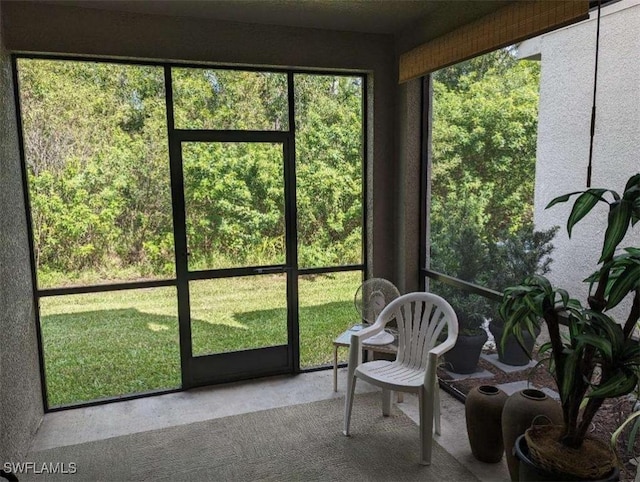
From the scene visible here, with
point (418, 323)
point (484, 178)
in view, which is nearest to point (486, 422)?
point (418, 323)

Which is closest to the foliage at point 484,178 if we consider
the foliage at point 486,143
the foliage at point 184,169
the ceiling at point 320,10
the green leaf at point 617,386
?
the foliage at point 486,143

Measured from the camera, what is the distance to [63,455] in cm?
266

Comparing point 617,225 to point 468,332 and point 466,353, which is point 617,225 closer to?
point 468,332

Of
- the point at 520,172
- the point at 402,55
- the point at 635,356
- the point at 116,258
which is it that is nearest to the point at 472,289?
the point at 520,172

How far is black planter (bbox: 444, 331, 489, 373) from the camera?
3142mm

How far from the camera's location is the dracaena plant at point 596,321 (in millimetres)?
1678

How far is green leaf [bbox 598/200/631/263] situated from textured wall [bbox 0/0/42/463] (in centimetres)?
291

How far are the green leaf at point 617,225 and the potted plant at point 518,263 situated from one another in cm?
83

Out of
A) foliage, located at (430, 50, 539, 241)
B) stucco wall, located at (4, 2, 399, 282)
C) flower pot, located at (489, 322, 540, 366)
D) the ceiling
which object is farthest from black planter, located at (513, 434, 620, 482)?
the ceiling

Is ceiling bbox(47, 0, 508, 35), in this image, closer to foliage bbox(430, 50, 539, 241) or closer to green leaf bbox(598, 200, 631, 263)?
foliage bbox(430, 50, 539, 241)

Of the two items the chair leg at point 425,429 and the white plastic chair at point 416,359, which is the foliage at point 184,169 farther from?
the chair leg at point 425,429

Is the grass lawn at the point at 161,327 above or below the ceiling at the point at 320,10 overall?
below

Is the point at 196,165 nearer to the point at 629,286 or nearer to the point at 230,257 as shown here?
the point at 230,257

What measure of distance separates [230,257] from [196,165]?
73 cm
